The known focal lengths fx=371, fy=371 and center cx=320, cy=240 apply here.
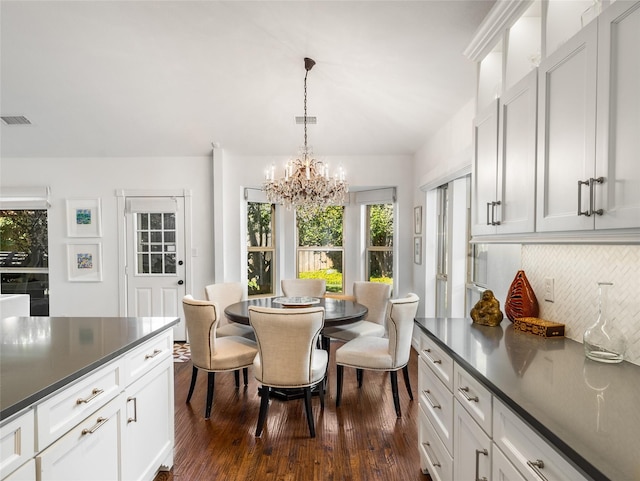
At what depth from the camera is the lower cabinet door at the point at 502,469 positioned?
1130mm

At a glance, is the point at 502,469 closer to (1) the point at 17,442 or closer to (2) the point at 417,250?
(1) the point at 17,442

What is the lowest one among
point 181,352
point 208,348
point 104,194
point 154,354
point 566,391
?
point 181,352

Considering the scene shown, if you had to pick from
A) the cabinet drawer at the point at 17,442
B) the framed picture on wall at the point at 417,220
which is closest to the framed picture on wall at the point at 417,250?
the framed picture on wall at the point at 417,220

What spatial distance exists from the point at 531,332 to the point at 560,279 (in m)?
0.30

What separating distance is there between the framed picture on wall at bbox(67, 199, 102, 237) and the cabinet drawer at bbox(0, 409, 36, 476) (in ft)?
14.3

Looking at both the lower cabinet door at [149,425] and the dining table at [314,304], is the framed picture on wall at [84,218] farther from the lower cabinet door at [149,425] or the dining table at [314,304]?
the lower cabinet door at [149,425]

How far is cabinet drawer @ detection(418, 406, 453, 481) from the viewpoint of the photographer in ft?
5.67

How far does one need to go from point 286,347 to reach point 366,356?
2.48ft

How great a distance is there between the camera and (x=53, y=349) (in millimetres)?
1572

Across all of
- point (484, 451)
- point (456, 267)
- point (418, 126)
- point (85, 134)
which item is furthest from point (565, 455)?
point (85, 134)

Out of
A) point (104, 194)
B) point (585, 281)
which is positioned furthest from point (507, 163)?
point (104, 194)

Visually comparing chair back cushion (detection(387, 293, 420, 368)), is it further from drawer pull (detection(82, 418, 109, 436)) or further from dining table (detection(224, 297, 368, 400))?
drawer pull (detection(82, 418, 109, 436))

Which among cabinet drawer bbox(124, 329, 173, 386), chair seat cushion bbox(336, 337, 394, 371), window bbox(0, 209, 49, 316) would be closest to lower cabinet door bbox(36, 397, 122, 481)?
cabinet drawer bbox(124, 329, 173, 386)

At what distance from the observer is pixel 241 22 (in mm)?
2719
